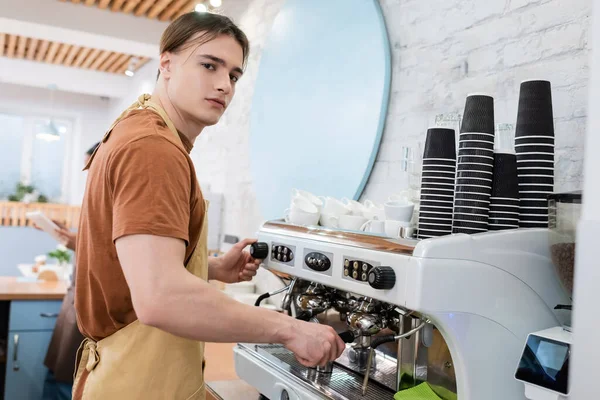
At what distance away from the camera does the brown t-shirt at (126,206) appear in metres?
1.08

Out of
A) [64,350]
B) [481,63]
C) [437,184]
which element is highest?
[481,63]

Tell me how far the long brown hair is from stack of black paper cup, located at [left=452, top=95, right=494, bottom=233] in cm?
65

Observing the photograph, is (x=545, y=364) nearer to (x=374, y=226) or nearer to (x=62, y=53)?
(x=374, y=226)

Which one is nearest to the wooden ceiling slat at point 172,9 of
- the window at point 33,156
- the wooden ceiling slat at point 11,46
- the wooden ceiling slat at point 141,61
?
the wooden ceiling slat at point 141,61

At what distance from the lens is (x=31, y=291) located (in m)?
3.62

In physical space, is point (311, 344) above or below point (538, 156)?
below

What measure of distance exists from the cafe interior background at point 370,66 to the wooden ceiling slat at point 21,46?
3 centimetres

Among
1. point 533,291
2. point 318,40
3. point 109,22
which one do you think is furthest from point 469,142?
point 109,22

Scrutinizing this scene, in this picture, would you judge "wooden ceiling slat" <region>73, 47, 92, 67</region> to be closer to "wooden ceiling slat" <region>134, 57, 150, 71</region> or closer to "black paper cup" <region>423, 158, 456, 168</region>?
"wooden ceiling slat" <region>134, 57, 150, 71</region>

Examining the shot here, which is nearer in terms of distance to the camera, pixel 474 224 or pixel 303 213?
pixel 474 224

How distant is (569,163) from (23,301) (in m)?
3.26

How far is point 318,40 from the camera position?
250cm

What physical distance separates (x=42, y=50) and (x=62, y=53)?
22 centimetres

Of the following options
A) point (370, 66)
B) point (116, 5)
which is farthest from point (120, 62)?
point (370, 66)
